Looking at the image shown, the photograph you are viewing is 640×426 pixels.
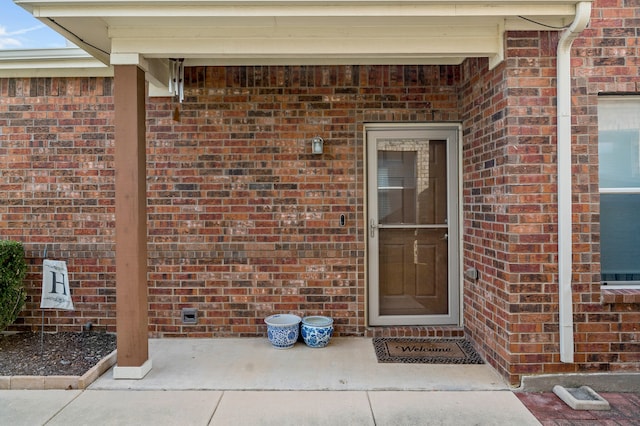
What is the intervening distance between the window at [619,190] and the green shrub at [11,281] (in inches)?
210

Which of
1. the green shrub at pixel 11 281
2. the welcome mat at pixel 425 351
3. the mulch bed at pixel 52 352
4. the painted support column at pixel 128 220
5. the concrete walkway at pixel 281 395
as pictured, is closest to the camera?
the concrete walkway at pixel 281 395

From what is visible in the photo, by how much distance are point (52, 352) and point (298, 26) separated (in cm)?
364

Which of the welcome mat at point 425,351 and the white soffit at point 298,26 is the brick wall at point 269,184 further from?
the white soffit at point 298,26

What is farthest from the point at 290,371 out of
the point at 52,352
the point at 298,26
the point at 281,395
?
the point at 298,26

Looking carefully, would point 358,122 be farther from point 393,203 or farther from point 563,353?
point 563,353

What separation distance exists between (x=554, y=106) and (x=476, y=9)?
98 cm

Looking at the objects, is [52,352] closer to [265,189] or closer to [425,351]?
[265,189]

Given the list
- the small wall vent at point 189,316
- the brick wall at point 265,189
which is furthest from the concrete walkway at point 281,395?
the brick wall at point 265,189

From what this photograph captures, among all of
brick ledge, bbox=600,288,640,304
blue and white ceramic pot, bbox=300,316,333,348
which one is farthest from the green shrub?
brick ledge, bbox=600,288,640,304

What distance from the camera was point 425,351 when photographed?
13.1 ft

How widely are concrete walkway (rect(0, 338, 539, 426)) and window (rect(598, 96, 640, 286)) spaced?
54.6 inches

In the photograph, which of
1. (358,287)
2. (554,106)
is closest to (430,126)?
(554,106)

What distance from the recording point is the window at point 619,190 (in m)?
3.48

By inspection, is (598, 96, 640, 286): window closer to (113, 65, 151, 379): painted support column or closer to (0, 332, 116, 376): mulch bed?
(113, 65, 151, 379): painted support column
